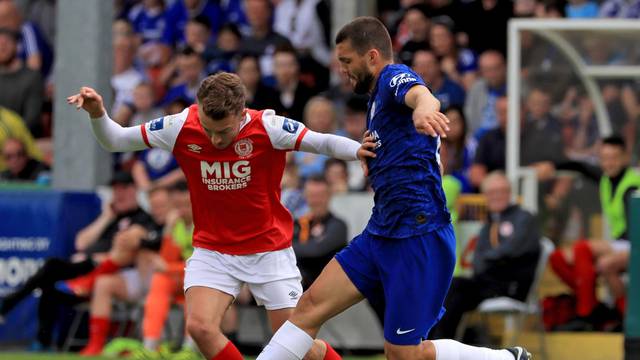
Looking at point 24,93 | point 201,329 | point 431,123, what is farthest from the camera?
point 24,93

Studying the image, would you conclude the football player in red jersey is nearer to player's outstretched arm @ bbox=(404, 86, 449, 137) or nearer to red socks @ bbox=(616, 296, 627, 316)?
player's outstretched arm @ bbox=(404, 86, 449, 137)

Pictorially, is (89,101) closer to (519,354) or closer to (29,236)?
(519,354)

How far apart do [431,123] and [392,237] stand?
91 cm

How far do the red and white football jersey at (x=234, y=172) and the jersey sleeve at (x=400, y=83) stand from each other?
118 centimetres

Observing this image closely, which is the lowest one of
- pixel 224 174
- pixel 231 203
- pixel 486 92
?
pixel 231 203

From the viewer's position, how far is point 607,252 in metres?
12.2

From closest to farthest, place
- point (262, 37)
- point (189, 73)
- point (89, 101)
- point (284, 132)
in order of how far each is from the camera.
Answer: point (89, 101), point (284, 132), point (189, 73), point (262, 37)

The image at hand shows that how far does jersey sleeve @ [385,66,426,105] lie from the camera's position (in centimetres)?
694

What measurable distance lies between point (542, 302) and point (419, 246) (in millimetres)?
5824

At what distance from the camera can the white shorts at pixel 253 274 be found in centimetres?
823

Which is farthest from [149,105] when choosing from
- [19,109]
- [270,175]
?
[270,175]

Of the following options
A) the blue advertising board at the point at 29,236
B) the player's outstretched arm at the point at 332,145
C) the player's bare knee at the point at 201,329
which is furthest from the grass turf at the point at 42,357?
the player's outstretched arm at the point at 332,145

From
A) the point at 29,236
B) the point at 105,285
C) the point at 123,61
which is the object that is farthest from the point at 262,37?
the point at 105,285

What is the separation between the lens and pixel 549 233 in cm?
1316
